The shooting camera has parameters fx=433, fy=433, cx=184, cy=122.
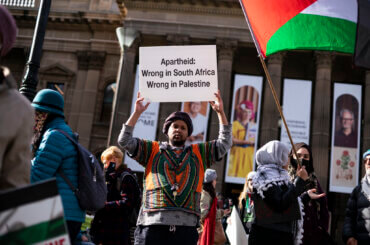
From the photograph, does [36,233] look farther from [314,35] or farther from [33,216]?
[314,35]

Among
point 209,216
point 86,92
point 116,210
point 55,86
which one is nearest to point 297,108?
point 86,92

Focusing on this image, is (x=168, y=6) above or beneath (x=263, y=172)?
above

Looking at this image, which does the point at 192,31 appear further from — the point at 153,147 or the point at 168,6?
the point at 153,147

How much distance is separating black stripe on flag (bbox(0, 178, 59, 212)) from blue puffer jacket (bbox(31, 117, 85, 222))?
49.6 inches

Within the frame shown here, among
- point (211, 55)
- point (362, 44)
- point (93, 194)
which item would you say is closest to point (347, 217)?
point (362, 44)

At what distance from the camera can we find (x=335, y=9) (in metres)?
5.27

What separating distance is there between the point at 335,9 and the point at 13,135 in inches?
177

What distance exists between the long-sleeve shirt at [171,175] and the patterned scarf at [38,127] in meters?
0.78

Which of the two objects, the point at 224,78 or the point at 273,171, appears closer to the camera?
the point at 273,171

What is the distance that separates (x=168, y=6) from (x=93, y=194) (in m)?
21.4

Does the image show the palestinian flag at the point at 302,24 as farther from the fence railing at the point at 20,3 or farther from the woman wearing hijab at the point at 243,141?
the fence railing at the point at 20,3

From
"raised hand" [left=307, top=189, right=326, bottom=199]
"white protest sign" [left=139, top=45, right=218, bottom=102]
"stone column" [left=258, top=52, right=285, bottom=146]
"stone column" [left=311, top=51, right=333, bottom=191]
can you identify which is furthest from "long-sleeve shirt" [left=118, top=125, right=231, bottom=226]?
"stone column" [left=258, top=52, right=285, bottom=146]

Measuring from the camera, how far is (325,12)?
5.31 m

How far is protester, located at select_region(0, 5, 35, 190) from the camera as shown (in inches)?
72.9
